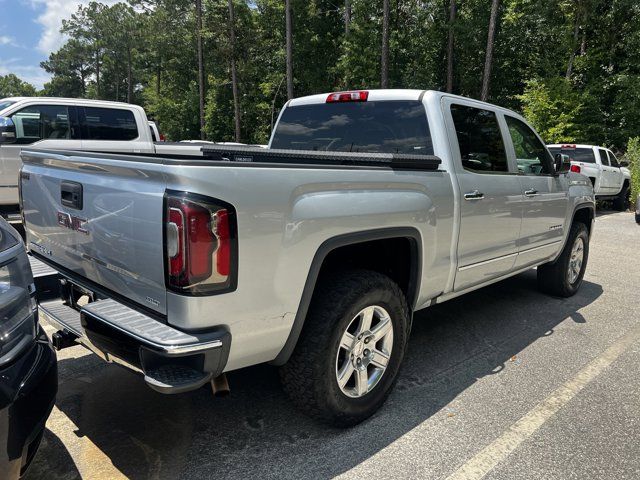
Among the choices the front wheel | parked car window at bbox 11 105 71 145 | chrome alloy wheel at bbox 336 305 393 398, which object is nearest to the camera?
chrome alloy wheel at bbox 336 305 393 398

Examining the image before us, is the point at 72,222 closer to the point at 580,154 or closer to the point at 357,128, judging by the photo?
the point at 357,128

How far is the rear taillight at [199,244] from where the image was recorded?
1929 mm

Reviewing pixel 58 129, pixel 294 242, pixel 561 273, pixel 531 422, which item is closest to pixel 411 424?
pixel 531 422

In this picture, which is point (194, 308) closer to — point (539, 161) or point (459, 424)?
point (459, 424)

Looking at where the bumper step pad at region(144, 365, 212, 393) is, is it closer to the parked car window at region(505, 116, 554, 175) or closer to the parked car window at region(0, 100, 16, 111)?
the parked car window at region(505, 116, 554, 175)

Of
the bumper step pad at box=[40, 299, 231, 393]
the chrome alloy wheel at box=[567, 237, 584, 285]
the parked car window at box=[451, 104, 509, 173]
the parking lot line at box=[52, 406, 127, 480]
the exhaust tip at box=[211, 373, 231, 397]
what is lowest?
the parking lot line at box=[52, 406, 127, 480]

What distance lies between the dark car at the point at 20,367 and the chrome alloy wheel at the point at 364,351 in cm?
139

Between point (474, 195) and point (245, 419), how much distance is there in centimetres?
215

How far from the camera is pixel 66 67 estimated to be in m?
78.6

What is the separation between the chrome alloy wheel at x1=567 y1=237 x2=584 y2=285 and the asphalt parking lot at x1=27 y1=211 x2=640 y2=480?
144cm

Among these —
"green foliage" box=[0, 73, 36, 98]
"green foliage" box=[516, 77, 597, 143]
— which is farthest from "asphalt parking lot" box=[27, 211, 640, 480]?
"green foliage" box=[0, 73, 36, 98]

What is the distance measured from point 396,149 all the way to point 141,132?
6.91m

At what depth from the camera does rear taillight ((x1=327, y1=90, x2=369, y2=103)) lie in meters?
3.73

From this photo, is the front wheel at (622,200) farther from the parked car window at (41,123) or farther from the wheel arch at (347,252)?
the parked car window at (41,123)
